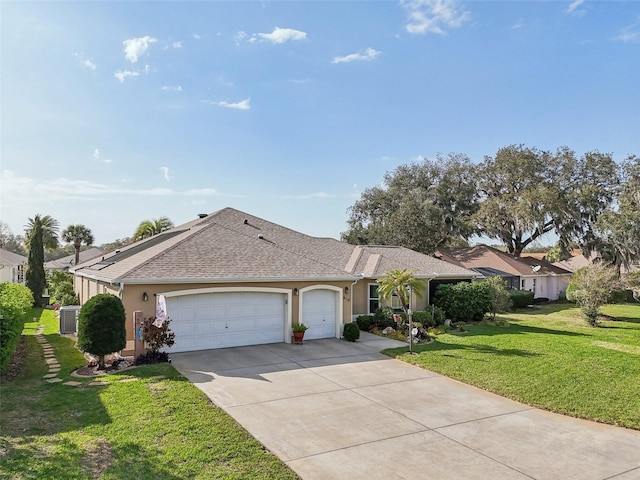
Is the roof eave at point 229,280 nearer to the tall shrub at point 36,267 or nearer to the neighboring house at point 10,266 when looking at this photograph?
the tall shrub at point 36,267

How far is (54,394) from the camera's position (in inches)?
382

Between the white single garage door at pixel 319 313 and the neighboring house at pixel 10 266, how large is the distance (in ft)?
110

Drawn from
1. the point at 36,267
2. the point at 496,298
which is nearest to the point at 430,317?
the point at 496,298

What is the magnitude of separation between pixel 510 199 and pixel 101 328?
3801 cm

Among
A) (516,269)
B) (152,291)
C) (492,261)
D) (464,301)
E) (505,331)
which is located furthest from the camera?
(492,261)

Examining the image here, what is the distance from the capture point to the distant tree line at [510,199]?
3822 centimetres

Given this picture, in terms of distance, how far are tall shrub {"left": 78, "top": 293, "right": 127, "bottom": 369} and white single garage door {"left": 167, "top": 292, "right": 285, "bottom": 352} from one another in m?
2.17

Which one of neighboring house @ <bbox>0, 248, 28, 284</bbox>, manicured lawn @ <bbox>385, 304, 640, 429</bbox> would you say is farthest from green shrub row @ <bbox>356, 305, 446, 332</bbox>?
neighboring house @ <bbox>0, 248, 28, 284</bbox>

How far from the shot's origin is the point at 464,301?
884 inches

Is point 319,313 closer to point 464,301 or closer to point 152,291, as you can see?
point 152,291

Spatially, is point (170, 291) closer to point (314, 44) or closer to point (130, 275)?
point (130, 275)

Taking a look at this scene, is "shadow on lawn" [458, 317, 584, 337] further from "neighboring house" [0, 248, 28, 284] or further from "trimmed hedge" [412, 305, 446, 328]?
"neighboring house" [0, 248, 28, 284]

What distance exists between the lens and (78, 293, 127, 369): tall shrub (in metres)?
A: 11.8

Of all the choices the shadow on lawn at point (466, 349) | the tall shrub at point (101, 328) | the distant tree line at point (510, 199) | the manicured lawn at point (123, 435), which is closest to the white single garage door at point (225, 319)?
the tall shrub at point (101, 328)
